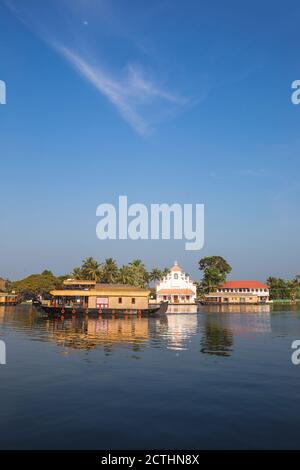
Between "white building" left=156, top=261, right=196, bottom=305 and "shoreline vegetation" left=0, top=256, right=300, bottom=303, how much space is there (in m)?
9.19

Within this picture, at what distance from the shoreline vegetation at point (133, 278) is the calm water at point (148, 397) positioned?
7492 centimetres

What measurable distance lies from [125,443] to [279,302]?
4731 inches

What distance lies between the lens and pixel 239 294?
115m

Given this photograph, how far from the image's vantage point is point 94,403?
1419 cm

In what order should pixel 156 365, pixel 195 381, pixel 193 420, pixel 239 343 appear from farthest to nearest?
pixel 239 343, pixel 156 365, pixel 195 381, pixel 193 420

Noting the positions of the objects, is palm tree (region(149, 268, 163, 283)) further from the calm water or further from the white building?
the calm water

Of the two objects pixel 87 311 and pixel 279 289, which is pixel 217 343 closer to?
pixel 87 311

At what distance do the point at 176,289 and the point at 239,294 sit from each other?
2096cm

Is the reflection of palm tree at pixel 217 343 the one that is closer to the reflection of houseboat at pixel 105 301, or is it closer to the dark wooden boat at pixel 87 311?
the dark wooden boat at pixel 87 311

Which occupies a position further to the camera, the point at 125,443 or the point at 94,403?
the point at 94,403

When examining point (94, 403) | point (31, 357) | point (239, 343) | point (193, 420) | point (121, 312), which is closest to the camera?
point (193, 420)

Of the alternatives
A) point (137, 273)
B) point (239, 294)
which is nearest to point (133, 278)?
point (137, 273)
